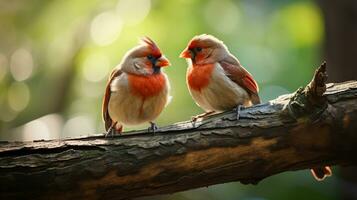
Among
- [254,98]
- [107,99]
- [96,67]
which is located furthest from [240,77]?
[96,67]

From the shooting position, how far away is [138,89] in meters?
6.01

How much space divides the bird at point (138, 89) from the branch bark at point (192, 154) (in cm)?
85

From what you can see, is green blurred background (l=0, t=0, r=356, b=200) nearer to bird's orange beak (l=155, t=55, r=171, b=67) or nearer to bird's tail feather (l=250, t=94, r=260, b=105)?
bird's tail feather (l=250, t=94, r=260, b=105)

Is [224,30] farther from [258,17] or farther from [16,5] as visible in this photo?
[16,5]

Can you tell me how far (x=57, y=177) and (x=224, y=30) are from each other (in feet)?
18.9

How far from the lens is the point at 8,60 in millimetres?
10180

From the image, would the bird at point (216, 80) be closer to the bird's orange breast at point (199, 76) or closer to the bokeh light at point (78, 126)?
the bird's orange breast at point (199, 76)

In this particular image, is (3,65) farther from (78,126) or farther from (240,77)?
(240,77)

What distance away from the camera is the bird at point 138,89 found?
6020 mm

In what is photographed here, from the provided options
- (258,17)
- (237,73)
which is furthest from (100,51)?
(237,73)

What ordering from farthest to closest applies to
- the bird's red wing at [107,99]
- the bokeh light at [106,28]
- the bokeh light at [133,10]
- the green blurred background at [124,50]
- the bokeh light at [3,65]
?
the bokeh light at [3,65] < the bokeh light at [133,10] < the bokeh light at [106,28] < the green blurred background at [124,50] < the bird's red wing at [107,99]

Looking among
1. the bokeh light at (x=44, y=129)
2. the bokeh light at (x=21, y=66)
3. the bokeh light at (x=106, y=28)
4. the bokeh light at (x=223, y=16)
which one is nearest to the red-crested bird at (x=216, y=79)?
the bokeh light at (x=44, y=129)

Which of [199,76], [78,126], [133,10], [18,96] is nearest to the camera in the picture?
[199,76]

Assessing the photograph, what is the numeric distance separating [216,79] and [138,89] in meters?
0.72
